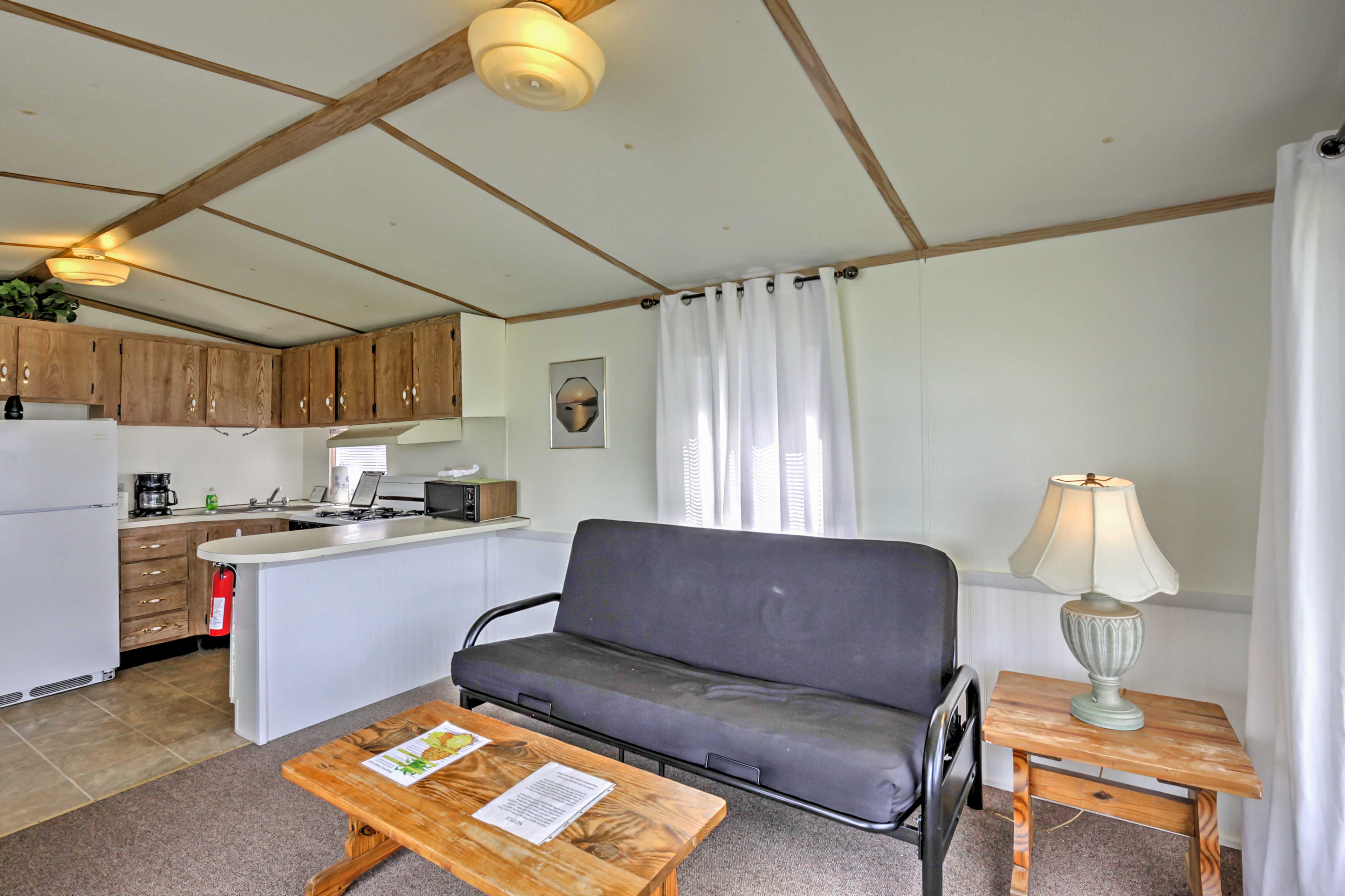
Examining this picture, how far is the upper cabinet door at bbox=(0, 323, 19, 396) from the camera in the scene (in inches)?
152

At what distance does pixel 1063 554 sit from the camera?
1985mm

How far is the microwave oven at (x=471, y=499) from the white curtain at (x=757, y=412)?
4.19ft

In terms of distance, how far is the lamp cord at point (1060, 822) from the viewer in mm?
2305

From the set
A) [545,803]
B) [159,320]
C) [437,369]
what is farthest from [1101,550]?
[159,320]

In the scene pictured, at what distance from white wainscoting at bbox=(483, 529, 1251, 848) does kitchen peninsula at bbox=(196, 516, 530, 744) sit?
2.74 meters

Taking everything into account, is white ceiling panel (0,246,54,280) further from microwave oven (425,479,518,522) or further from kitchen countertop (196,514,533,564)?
microwave oven (425,479,518,522)

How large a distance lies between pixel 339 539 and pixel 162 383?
2433mm

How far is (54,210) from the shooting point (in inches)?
117

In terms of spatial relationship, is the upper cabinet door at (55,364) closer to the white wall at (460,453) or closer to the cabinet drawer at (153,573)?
the cabinet drawer at (153,573)

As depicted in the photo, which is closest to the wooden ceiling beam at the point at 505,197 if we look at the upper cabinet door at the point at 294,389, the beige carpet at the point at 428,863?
the beige carpet at the point at 428,863

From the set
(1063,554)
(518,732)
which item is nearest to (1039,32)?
(1063,554)

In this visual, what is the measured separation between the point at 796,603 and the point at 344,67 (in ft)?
7.87

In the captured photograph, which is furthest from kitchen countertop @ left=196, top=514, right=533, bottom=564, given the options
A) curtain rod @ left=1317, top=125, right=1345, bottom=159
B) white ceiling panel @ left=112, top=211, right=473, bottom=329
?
curtain rod @ left=1317, top=125, right=1345, bottom=159

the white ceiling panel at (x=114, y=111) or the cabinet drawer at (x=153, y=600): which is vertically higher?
the white ceiling panel at (x=114, y=111)
